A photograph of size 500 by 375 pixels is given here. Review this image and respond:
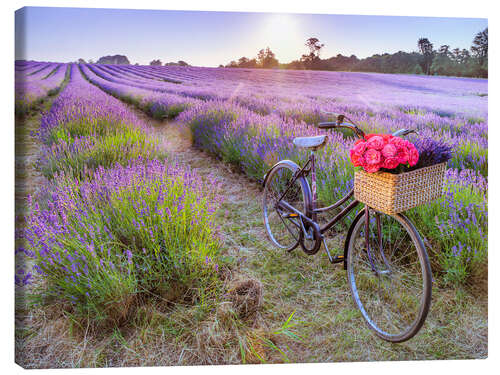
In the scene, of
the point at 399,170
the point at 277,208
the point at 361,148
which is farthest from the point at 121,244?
the point at 399,170

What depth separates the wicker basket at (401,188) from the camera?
1490mm

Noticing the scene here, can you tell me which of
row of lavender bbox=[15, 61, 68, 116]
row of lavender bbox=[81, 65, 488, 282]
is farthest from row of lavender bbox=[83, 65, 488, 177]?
row of lavender bbox=[15, 61, 68, 116]

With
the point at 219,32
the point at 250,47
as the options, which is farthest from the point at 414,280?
the point at 219,32

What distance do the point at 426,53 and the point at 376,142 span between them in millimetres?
1325

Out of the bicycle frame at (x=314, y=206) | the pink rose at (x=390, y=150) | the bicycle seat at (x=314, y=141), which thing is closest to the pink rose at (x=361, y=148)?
the pink rose at (x=390, y=150)

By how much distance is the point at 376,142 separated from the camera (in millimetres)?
1554

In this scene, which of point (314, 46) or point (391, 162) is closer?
point (391, 162)

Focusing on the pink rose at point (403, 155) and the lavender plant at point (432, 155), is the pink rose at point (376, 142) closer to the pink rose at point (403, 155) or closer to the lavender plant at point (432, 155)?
the pink rose at point (403, 155)

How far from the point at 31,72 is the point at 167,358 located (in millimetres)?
1765

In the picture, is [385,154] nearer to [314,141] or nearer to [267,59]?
[314,141]

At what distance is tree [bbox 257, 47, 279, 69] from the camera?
2.39m

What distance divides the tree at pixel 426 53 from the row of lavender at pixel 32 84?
7.80 ft

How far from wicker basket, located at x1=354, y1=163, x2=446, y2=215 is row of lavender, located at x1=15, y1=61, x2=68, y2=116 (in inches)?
73.2

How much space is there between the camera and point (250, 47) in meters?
2.35
